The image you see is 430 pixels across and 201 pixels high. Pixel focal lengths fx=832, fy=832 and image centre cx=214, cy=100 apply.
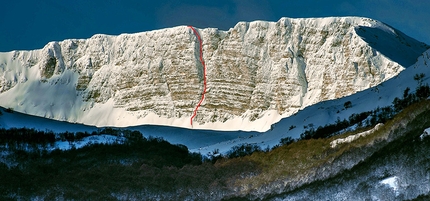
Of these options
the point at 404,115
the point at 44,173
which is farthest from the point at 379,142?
the point at 44,173

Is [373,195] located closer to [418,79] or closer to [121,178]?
[121,178]

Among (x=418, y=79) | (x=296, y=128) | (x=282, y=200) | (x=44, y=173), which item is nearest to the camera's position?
(x=282, y=200)

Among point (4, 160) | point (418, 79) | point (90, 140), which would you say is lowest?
point (4, 160)

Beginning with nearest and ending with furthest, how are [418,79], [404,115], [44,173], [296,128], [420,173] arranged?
[420,173]
[404,115]
[44,173]
[418,79]
[296,128]

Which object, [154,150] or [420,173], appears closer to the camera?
[420,173]

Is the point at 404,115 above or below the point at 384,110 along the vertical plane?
below

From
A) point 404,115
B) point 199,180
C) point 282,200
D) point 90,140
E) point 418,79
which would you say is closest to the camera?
point 282,200

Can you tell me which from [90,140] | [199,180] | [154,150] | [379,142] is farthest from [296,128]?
[379,142]

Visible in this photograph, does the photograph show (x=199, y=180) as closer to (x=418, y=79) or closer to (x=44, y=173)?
(x=44, y=173)

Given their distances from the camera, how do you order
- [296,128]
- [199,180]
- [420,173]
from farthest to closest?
[296,128]
[199,180]
[420,173]
